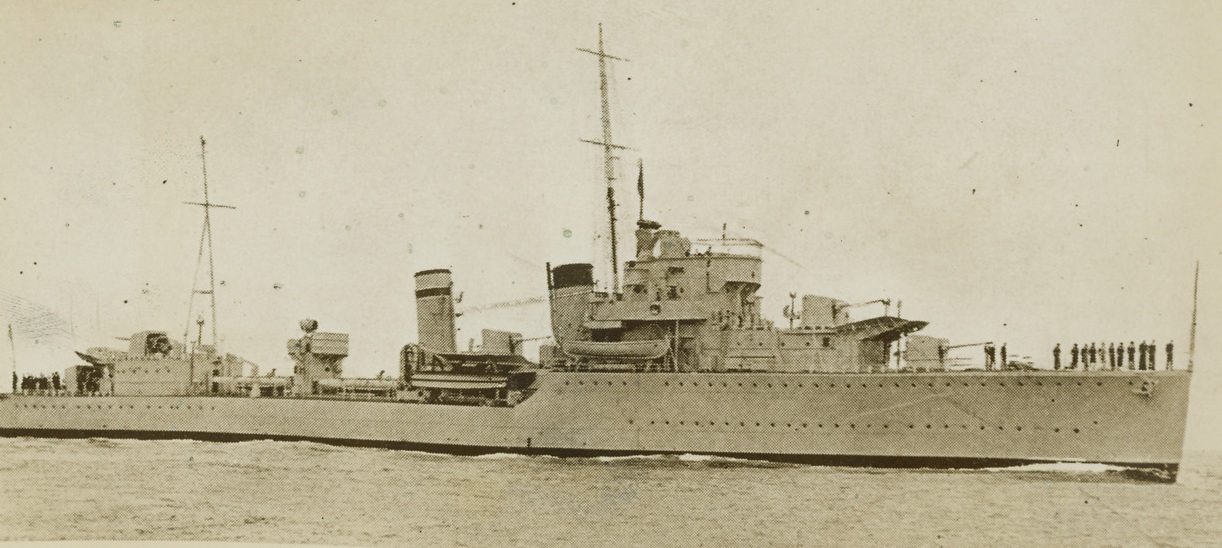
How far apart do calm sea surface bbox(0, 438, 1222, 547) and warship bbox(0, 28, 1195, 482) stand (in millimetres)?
807

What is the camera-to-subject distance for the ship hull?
13.6 metres

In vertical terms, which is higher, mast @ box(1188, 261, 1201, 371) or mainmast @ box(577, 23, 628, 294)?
mainmast @ box(577, 23, 628, 294)

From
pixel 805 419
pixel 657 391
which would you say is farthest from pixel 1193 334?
pixel 657 391

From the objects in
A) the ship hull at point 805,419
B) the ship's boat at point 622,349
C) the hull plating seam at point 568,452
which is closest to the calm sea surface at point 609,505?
the hull plating seam at point 568,452

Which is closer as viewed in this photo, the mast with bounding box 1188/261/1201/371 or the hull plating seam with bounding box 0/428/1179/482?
the mast with bounding box 1188/261/1201/371

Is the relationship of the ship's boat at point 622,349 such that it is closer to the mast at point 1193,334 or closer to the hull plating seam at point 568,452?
the hull plating seam at point 568,452

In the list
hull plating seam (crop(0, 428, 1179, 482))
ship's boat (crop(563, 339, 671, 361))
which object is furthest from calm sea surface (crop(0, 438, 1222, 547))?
ship's boat (crop(563, 339, 671, 361))

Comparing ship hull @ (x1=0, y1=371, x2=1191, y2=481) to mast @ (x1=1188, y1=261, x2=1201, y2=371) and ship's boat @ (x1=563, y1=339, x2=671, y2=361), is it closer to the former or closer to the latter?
ship's boat @ (x1=563, y1=339, x2=671, y2=361)

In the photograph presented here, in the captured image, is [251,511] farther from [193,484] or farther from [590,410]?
[590,410]

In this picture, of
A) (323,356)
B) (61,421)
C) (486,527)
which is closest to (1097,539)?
(486,527)

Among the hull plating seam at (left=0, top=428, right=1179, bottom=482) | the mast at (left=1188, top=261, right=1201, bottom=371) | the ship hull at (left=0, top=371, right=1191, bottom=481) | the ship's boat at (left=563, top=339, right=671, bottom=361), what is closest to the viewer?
the mast at (left=1188, top=261, right=1201, bottom=371)

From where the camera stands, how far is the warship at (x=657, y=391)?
546 inches

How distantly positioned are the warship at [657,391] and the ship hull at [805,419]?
2 cm

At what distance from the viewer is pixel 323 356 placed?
18.3 m
